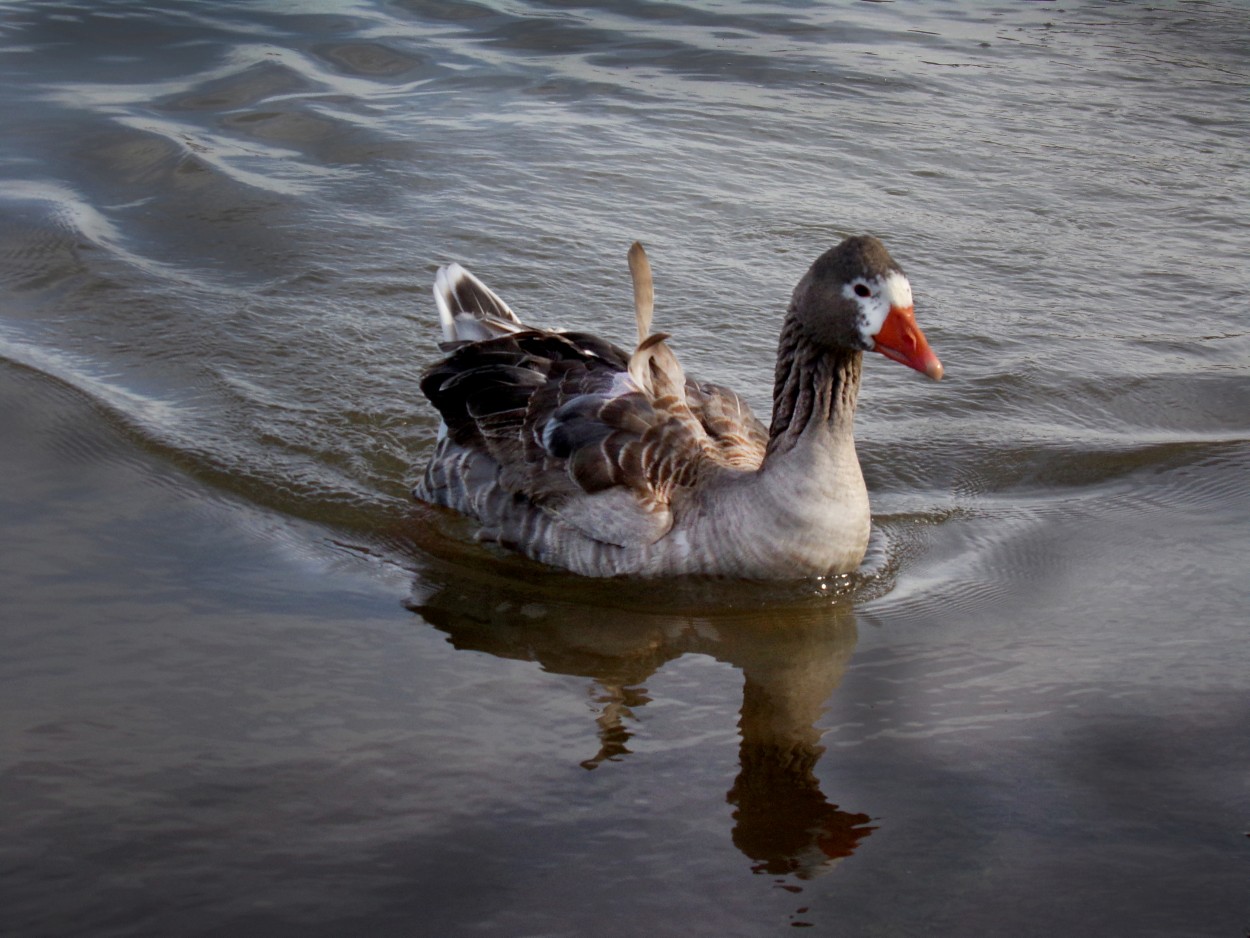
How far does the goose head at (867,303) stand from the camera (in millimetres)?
5738

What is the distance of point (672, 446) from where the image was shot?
251 inches

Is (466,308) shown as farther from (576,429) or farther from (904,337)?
(904,337)

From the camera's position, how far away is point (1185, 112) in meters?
13.0

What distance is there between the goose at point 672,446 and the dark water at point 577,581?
0.20 metres

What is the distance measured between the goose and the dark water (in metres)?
0.20

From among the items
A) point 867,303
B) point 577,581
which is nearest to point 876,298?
point 867,303

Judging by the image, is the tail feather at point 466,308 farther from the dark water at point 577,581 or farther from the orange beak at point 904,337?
the orange beak at point 904,337

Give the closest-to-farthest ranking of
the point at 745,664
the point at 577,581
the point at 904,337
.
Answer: the point at 745,664
the point at 904,337
the point at 577,581

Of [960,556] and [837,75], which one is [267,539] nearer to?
[960,556]

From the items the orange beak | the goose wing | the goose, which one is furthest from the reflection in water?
the orange beak

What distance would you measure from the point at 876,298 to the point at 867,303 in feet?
0.14

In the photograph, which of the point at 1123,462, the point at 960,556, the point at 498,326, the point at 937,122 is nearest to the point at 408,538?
the point at 498,326

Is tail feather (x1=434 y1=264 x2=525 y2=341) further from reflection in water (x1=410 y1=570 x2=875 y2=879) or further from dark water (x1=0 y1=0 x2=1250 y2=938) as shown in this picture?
reflection in water (x1=410 y1=570 x2=875 y2=879)

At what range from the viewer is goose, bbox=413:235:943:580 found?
19.4 feet
